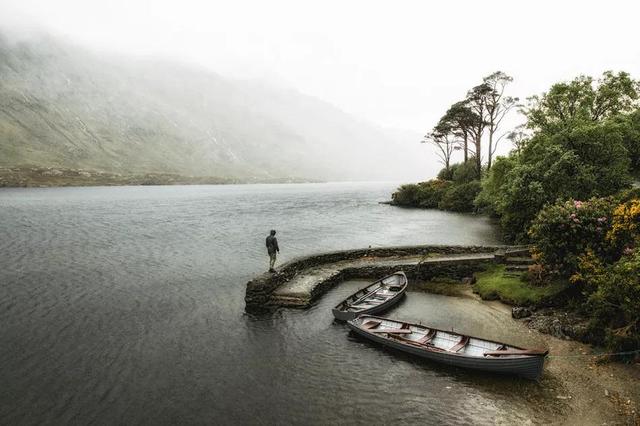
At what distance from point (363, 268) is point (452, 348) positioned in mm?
14611

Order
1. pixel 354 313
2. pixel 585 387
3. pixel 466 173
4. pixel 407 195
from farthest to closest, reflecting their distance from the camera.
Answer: pixel 407 195, pixel 466 173, pixel 354 313, pixel 585 387

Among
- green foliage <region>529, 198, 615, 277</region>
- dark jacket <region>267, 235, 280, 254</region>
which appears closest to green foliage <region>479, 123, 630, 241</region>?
green foliage <region>529, 198, 615, 277</region>

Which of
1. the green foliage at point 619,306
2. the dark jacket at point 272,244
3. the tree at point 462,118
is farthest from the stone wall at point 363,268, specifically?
the tree at point 462,118

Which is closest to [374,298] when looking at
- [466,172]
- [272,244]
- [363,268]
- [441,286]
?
[363,268]

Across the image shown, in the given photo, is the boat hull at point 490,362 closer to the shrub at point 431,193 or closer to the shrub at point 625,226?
the shrub at point 625,226

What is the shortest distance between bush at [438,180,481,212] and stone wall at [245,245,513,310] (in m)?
45.7

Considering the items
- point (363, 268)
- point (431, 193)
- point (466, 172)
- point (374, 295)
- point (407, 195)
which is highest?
point (466, 172)

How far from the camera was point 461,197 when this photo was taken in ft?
265

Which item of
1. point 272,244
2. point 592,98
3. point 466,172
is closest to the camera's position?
point 272,244

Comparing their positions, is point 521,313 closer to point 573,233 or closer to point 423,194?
point 573,233

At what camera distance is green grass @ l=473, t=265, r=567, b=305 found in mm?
24062

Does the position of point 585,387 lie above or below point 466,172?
below

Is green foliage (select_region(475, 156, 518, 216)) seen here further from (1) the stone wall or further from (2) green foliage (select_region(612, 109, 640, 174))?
(1) the stone wall

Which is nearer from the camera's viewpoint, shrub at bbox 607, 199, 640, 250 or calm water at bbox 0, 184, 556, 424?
calm water at bbox 0, 184, 556, 424
